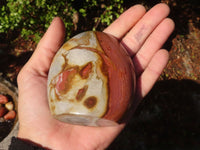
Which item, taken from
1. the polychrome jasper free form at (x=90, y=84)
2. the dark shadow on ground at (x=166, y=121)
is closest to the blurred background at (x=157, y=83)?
the dark shadow on ground at (x=166, y=121)

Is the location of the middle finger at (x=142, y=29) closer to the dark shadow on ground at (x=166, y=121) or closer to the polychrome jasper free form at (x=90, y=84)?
the polychrome jasper free form at (x=90, y=84)

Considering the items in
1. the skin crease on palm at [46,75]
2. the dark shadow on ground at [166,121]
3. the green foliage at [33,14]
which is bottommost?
the dark shadow on ground at [166,121]

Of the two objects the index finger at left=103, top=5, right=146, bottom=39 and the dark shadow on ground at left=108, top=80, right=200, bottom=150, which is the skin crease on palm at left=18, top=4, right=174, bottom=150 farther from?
the dark shadow on ground at left=108, top=80, right=200, bottom=150

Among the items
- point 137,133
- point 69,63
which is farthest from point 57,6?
point 137,133

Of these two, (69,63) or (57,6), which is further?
(57,6)

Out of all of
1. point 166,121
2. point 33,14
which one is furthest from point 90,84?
point 166,121

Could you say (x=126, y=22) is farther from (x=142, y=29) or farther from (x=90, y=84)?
(x=90, y=84)

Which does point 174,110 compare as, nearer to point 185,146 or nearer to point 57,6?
point 185,146

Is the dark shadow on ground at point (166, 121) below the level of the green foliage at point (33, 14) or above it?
below
